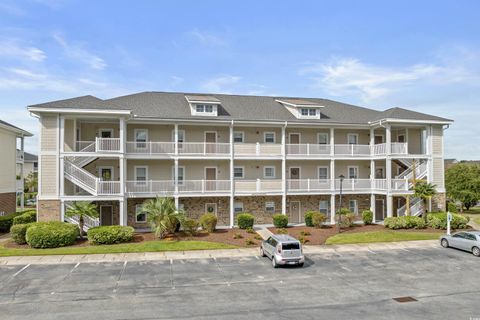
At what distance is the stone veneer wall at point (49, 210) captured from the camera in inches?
1012

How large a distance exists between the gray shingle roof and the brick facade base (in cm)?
1457

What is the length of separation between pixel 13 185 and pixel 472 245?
131 feet

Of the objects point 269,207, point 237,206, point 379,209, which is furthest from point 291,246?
point 379,209

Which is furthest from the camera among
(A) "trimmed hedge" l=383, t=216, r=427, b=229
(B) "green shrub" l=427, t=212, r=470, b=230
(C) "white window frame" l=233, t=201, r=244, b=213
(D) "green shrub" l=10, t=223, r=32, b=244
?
(C) "white window frame" l=233, t=201, r=244, b=213

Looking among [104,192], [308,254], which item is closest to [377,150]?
[308,254]

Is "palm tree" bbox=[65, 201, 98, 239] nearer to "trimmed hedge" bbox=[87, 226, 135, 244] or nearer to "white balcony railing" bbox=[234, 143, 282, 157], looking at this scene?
"trimmed hedge" bbox=[87, 226, 135, 244]

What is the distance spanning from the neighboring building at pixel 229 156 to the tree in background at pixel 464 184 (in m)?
16.5

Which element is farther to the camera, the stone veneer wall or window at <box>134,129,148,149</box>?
window at <box>134,129,148,149</box>

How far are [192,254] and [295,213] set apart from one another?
1347 cm

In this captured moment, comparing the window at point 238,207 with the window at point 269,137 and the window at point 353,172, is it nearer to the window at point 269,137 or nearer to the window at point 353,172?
the window at point 269,137

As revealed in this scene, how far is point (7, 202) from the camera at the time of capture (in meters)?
35.6

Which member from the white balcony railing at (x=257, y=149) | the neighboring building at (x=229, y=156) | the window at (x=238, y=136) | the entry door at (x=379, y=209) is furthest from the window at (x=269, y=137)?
the entry door at (x=379, y=209)

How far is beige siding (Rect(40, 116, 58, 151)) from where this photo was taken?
25.9m

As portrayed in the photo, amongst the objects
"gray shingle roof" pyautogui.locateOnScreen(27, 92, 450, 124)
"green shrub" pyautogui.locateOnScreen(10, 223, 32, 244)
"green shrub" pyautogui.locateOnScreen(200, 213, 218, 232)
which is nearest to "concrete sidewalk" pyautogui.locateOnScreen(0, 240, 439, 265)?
"green shrub" pyautogui.locateOnScreen(10, 223, 32, 244)
